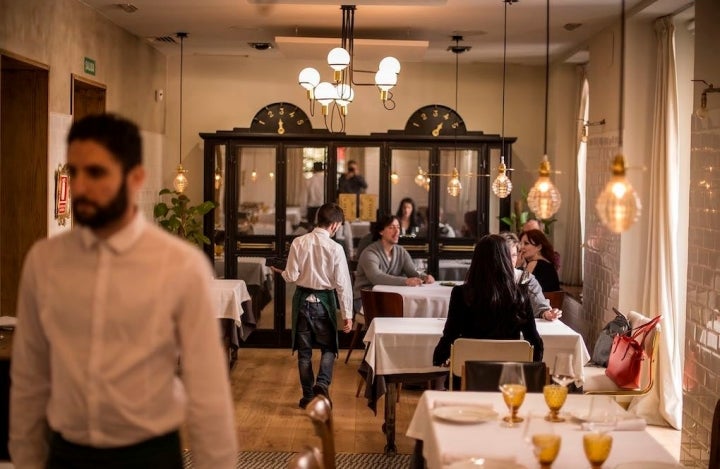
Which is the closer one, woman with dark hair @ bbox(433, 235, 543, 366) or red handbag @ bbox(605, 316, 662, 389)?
woman with dark hair @ bbox(433, 235, 543, 366)

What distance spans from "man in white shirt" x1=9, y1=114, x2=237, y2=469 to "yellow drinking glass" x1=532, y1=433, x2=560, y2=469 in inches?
45.7

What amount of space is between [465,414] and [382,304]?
4.38 m

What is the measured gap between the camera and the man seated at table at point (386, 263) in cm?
940

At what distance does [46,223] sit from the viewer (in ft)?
25.7

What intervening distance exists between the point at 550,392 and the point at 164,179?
28.9 feet

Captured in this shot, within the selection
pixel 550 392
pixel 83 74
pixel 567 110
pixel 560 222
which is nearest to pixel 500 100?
pixel 567 110

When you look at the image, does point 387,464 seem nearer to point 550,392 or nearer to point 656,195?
point 550,392

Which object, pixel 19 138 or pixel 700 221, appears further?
pixel 19 138

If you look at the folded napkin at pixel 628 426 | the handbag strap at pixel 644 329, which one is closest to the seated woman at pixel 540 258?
the handbag strap at pixel 644 329

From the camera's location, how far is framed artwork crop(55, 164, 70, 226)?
26.3 ft

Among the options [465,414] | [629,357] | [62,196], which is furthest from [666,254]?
[62,196]

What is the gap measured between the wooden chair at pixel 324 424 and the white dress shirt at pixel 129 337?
3.40 feet

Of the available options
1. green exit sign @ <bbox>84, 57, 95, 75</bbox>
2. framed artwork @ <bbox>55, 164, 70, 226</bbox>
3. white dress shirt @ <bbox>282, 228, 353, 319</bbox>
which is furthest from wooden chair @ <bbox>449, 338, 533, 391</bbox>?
green exit sign @ <bbox>84, 57, 95, 75</bbox>

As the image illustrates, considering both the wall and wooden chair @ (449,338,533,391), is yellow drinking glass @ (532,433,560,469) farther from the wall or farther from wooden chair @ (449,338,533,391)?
the wall
